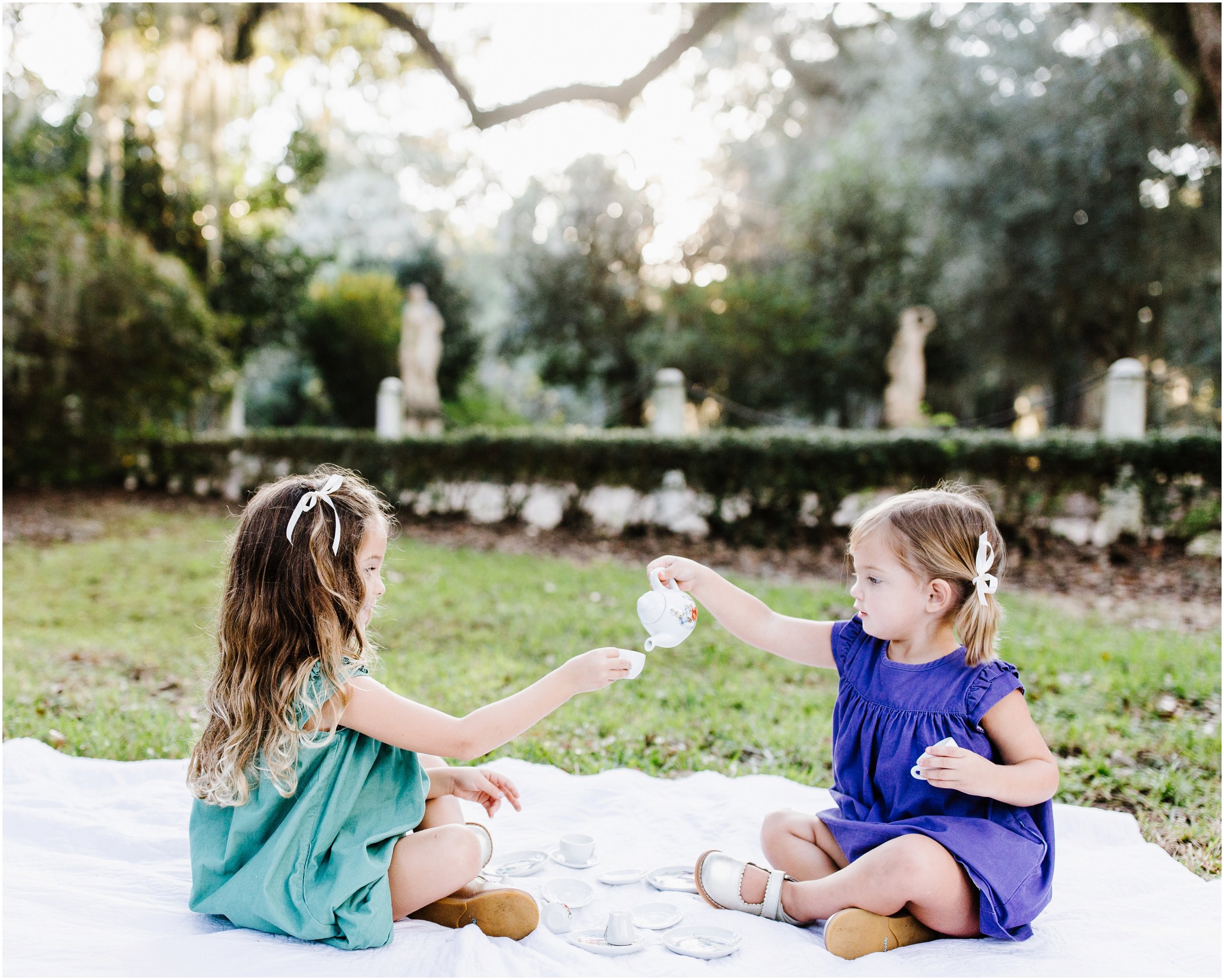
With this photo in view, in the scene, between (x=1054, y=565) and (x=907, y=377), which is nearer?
(x=1054, y=565)

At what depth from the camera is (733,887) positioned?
2219 millimetres

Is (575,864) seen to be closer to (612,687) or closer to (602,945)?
(602,945)

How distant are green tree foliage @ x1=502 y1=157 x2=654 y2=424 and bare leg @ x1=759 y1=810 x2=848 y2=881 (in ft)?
59.3

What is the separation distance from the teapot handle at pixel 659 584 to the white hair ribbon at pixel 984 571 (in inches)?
28.8

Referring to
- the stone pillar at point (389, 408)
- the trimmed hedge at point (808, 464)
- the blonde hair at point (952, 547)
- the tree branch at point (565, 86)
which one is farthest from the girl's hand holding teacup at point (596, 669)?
the stone pillar at point (389, 408)

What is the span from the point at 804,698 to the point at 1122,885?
1984mm

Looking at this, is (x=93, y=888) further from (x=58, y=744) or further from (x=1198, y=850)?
(x=1198, y=850)

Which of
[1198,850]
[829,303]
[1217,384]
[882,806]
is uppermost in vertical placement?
[829,303]

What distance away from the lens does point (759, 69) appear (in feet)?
33.9

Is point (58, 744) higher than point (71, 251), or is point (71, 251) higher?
point (71, 251)

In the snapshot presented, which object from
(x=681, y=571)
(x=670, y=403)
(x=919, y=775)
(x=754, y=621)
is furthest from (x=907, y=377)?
(x=919, y=775)

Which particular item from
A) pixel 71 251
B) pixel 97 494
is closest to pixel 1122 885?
pixel 71 251

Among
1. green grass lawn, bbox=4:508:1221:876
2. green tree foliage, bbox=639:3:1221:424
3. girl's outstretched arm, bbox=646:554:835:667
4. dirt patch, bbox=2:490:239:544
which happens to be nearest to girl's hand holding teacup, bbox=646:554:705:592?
girl's outstretched arm, bbox=646:554:835:667

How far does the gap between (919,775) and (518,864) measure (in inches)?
43.9
